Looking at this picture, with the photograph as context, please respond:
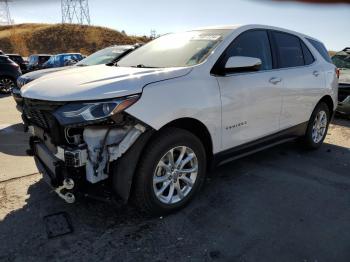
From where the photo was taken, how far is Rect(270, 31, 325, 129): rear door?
4305mm

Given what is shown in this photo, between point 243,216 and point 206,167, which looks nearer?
point 243,216

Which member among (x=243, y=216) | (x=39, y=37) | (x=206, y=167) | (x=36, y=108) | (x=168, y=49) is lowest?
(x=39, y=37)

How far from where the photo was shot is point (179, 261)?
8.52 feet

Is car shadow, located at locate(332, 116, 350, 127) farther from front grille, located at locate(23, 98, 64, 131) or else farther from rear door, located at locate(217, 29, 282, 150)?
front grille, located at locate(23, 98, 64, 131)

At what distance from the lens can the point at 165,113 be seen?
2.87 m

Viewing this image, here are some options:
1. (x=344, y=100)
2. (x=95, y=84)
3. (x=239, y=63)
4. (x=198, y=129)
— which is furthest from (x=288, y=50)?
(x=344, y=100)

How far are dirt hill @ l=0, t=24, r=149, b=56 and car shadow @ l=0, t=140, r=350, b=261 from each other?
5306cm

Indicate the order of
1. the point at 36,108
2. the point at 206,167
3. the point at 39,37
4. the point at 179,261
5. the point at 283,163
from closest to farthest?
the point at 179,261 → the point at 36,108 → the point at 206,167 → the point at 283,163 → the point at 39,37

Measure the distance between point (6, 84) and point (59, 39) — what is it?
4905 cm

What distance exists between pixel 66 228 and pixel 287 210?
207 cm

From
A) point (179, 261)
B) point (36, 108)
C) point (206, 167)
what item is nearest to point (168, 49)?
point (206, 167)

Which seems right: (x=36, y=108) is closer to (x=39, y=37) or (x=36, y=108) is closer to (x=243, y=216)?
(x=243, y=216)

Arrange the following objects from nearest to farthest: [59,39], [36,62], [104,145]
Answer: [104,145]
[36,62]
[59,39]

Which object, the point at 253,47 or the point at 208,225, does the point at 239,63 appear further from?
the point at 208,225
